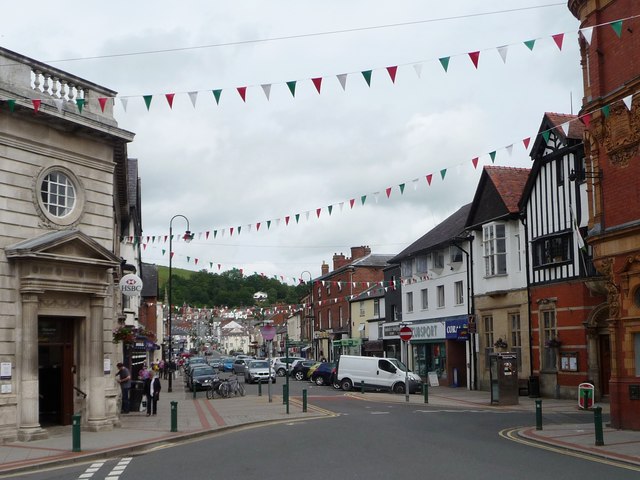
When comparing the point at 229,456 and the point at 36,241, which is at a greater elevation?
the point at 36,241

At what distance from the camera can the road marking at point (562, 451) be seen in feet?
44.0

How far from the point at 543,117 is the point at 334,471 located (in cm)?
2366

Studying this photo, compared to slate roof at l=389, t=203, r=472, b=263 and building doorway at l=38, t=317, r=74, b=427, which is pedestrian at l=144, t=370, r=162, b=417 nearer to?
building doorway at l=38, t=317, r=74, b=427

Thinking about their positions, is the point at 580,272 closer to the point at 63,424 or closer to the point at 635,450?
the point at 635,450

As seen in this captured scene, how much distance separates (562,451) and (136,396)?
15.1 meters

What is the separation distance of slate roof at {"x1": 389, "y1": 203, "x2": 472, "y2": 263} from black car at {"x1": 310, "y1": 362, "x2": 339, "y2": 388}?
848 centimetres

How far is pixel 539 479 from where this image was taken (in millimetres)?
11664

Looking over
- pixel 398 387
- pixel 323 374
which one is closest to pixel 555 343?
pixel 398 387

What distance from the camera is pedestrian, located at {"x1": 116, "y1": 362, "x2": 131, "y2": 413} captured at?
23.7 metres

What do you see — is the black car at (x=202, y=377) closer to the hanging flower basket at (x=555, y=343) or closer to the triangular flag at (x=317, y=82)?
the hanging flower basket at (x=555, y=343)

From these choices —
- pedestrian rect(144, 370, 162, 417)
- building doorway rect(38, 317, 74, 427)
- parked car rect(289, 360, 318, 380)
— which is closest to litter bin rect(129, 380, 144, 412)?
pedestrian rect(144, 370, 162, 417)

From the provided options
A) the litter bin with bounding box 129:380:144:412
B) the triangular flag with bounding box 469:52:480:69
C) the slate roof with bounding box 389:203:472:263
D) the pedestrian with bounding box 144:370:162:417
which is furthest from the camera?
the slate roof with bounding box 389:203:472:263

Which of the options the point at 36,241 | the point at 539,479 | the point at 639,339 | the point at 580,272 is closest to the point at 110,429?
the point at 36,241

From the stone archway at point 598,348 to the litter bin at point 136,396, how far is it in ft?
55.4
